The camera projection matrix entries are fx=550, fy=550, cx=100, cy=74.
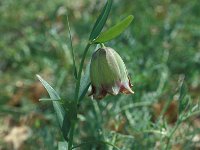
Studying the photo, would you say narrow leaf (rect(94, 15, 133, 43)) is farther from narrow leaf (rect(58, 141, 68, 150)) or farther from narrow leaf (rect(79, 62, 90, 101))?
narrow leaf (rect(58, 141, 68, 150))

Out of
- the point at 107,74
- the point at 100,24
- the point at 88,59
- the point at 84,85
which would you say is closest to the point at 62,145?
the point at 84,85

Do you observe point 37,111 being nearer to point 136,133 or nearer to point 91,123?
point 91,123

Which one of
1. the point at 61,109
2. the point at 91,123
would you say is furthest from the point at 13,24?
the point at 61,109

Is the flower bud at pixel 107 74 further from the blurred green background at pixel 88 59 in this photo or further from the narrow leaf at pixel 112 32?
the blurred green background at pixel 88 59

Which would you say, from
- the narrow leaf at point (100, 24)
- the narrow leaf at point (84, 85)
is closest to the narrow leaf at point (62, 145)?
the narrow leaf at point (84, 85)

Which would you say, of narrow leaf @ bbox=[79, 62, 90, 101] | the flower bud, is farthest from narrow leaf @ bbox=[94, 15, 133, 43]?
narrow leaf @ bbox=[79, 62, 90, 101]

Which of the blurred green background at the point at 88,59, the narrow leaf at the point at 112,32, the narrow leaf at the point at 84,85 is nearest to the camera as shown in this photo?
the narrow leaf at the point at 112,32
